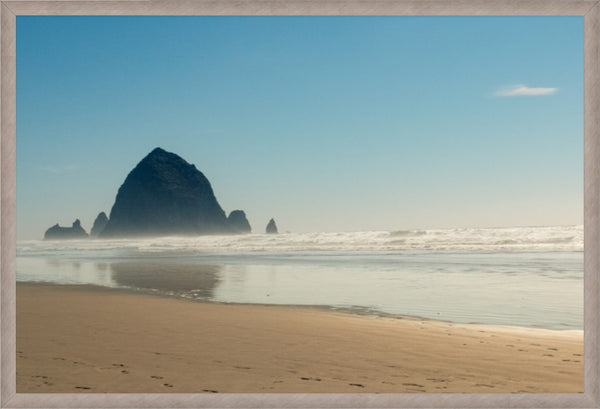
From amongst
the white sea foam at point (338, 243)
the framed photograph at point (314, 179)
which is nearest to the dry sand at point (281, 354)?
the framed photograph at point (314, 179)

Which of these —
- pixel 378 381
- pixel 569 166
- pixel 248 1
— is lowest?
pixel 378 381

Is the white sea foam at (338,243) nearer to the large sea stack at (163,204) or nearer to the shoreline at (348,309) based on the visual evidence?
the large sea stack at (163,204)

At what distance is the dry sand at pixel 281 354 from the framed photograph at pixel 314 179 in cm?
3

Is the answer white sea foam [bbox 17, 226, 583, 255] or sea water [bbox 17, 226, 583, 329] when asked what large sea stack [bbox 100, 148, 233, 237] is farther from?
sea water [bbox 17, 226, 583, 329]

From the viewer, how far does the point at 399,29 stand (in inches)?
239

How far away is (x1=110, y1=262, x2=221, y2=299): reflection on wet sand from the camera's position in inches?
359

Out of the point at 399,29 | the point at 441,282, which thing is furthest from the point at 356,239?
the point at 399,29

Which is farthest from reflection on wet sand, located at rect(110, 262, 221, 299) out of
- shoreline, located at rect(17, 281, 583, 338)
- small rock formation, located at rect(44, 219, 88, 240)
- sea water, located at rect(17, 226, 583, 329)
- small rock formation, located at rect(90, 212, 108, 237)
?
small rock formation, located at rect(90, 212, 108, 237)

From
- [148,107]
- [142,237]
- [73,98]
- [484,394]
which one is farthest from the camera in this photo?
[142,237]

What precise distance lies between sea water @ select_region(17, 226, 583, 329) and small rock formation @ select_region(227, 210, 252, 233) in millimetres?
634

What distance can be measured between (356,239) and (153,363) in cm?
1793

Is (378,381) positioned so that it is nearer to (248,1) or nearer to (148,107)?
(248,1)

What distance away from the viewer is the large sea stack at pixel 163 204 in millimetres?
20453

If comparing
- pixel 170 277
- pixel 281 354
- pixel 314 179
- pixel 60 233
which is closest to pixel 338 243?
pixel 60 233
